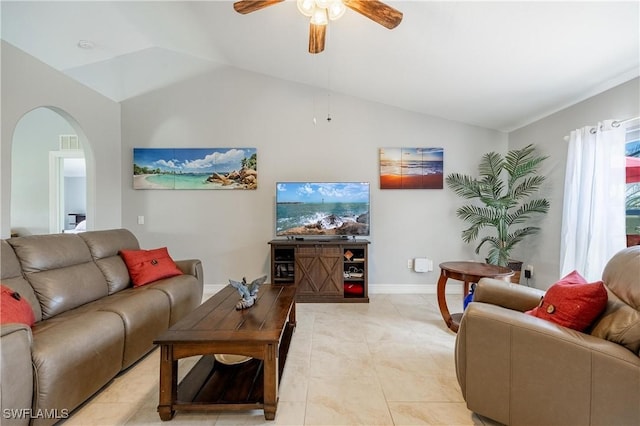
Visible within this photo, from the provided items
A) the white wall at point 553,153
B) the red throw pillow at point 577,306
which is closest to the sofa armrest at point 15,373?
the red throw pillow at point 577,306

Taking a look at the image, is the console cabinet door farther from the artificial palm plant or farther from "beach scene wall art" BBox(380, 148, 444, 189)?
the artificial palm plant

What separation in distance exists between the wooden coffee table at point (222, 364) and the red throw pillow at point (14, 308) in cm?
82

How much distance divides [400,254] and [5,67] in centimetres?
470

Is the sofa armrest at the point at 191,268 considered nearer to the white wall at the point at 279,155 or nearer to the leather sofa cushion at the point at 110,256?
the leather sofa cushion at the point at 110,256

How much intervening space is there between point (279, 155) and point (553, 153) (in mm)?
3350

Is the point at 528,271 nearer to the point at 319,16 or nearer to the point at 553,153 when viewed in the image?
the point at 553,153

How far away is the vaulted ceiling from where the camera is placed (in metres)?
2.06

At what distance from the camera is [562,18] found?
6.33ft

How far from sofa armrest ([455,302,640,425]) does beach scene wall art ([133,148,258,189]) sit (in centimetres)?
323

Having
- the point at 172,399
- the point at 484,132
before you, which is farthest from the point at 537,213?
the point at 172,399

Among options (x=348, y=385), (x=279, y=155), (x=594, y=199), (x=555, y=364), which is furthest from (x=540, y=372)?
(x=279, y=155)

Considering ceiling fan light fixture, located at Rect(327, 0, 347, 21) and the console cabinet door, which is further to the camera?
the console cabinet door

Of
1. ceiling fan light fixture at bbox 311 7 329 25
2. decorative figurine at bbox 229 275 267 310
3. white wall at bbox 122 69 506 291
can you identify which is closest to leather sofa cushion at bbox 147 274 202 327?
decorative figurine at bbox 229 275 267 310

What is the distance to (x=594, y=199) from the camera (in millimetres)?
2535
